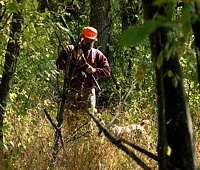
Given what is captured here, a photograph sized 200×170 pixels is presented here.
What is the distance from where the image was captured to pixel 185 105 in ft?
6.97

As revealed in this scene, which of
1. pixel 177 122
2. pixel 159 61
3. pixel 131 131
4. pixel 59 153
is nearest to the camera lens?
pixel 159 61

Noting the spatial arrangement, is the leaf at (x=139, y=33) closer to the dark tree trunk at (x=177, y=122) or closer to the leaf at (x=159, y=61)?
the leaf at (x=159, y=61)

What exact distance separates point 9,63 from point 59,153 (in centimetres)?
105

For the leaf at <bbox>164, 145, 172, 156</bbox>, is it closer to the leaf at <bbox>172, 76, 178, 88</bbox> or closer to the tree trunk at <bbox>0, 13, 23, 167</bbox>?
the leaf at <bbox>172, 76, 178, 88</bbox>

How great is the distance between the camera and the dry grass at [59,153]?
4824mm

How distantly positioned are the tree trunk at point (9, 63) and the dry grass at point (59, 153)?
0.67 feet

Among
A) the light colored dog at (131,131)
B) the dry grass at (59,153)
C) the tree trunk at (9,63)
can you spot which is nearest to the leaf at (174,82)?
the dry grass at (59,153)

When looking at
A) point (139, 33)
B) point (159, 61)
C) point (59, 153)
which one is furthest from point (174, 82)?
point (59, 153)

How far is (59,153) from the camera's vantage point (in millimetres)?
4977

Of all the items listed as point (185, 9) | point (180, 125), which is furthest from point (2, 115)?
point (185, 9)

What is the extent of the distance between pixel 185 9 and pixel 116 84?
10.5 meters

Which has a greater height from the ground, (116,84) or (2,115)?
(116,84)

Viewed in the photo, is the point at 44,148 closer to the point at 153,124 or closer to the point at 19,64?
the point at 19,64

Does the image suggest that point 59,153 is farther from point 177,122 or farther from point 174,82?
point 174,82
